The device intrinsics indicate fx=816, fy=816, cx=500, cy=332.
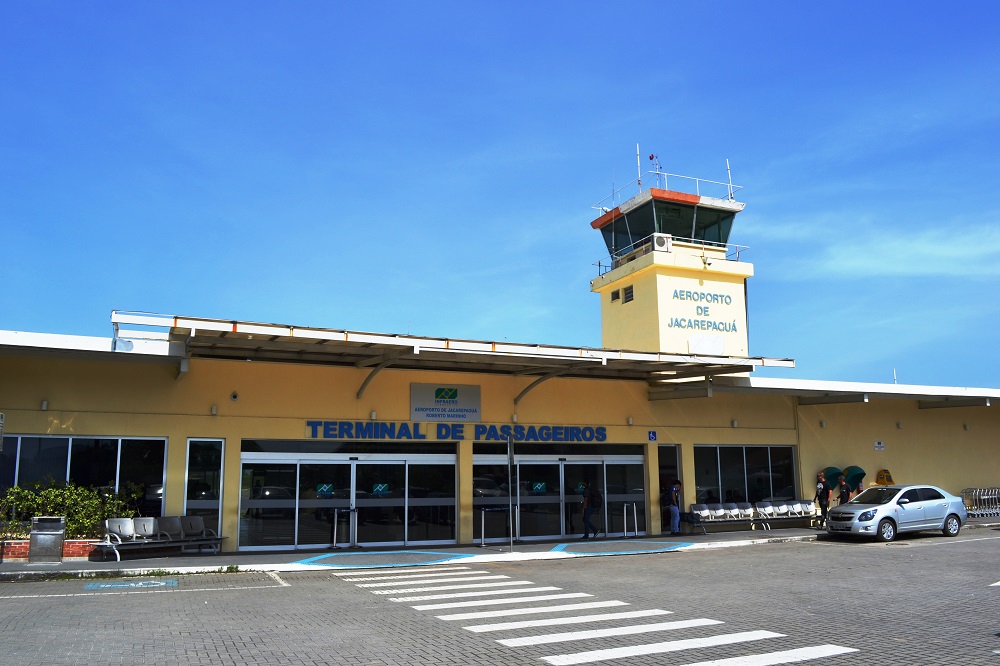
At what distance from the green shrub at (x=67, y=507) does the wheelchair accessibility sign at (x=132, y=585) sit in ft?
10.7

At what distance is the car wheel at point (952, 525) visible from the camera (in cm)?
2293

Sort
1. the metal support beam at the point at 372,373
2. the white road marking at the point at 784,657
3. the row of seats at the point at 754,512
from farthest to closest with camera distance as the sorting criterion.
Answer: the row of seats at the point at 754,512, the metal support beam at the point at 372,373, the white road marking at the point at 784,657

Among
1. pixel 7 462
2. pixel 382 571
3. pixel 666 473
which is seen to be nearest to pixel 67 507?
pixel 7 462

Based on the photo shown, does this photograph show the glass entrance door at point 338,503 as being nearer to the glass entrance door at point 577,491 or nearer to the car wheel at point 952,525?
the glass entrance door at point 577,491

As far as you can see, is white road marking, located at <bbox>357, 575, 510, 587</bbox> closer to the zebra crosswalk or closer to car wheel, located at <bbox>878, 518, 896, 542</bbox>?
the zebra crosswalk

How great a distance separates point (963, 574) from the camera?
14.9 m

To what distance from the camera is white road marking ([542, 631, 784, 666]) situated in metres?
8.23

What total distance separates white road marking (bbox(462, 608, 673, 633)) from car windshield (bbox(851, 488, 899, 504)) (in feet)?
46.2

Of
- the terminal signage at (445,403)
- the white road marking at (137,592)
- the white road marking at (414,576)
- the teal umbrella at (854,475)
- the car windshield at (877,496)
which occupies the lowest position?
the white road marking at (414,576)

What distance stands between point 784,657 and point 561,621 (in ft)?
10.1

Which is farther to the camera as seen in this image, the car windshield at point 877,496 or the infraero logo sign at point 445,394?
the car windshield at point 877,496

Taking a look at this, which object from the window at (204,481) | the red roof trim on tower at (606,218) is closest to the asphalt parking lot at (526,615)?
the window at (204,481)

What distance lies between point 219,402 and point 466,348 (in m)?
5.98

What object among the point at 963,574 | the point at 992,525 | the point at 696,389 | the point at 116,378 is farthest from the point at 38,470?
the point at 992,525
